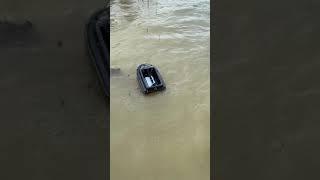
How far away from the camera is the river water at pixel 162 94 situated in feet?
5.09

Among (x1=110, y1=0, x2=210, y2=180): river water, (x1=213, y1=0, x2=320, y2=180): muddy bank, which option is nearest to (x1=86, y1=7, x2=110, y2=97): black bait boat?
(x1=110, y1=0, x2=210, y2=180): river water

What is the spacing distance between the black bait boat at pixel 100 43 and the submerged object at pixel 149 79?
95 mm

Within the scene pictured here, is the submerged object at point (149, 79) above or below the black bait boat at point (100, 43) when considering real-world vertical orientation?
below

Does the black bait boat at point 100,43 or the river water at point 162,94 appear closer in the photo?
the river water at point 162,94

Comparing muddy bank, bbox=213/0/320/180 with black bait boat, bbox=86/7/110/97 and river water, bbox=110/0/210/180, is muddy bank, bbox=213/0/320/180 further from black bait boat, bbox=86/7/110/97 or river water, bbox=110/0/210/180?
black bait boat, bbox=86/7/110/97

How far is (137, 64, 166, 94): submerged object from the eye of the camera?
5.36ft

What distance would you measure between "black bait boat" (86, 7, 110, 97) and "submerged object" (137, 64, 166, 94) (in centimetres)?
10

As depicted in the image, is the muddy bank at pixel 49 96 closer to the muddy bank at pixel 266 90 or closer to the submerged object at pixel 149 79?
the submerged object at pixel 149 79

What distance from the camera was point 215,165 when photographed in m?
1.54

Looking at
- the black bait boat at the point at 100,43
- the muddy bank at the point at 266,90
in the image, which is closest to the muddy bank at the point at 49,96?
the black bait boat at the point at 100,43

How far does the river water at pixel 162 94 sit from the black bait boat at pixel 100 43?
0.07 ft

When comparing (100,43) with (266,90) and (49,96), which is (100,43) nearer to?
(49,96)

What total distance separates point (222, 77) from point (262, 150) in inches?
9.3

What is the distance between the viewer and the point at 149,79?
164cm
